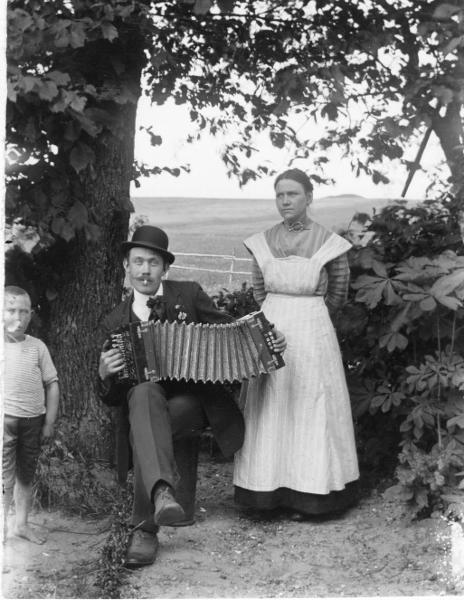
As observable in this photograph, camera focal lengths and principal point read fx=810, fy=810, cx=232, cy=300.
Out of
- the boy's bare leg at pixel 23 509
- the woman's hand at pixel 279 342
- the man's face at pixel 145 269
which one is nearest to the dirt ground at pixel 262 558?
the boy's bare leg at pixel 23 509

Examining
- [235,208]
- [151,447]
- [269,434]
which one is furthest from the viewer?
[235,208]

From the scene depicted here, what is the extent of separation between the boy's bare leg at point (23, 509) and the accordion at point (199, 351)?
0.76 m

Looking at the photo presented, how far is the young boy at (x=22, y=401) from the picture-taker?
3.97 metres

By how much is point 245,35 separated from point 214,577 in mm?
3919

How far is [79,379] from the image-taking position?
17.1 feet

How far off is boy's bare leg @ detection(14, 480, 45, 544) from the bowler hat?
4.42 feet

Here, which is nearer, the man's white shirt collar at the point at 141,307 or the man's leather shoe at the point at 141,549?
the man's leather shoe at the point at 141,549

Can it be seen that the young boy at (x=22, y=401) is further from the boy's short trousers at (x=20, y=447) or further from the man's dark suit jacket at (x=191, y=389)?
the man's dark suit jacket at (x=191, y=389)

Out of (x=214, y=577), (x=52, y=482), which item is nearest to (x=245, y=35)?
(x=52, y=482)

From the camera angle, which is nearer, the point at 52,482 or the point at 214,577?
the point at 214,577

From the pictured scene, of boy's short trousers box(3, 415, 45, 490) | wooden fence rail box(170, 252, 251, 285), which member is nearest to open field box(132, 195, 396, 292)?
wooden fence rail box(170, 252, 251, 285)

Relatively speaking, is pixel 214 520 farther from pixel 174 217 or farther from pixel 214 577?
pixel 174 217

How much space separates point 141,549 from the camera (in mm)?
4020

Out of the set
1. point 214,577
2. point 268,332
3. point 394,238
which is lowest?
point 214,577
